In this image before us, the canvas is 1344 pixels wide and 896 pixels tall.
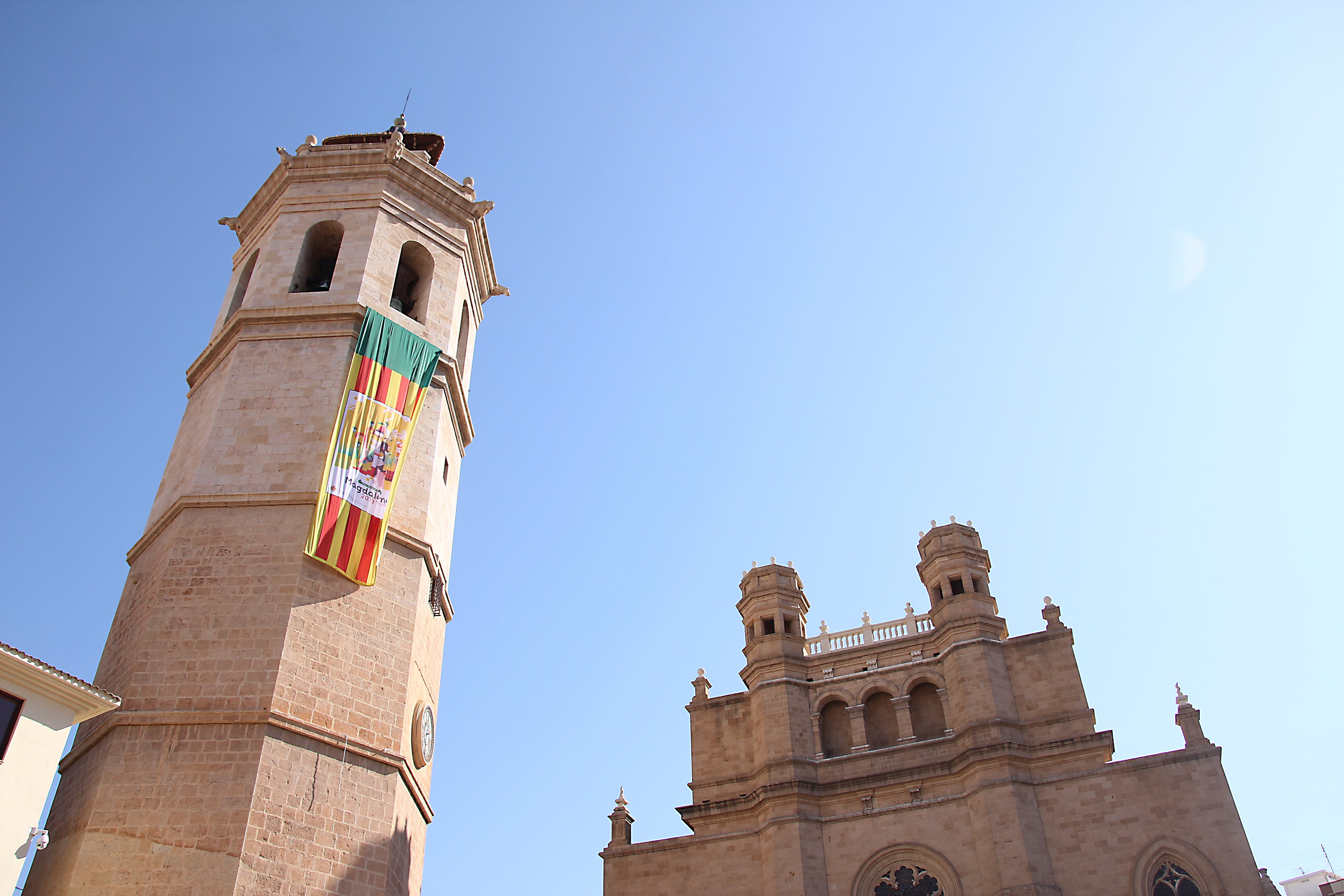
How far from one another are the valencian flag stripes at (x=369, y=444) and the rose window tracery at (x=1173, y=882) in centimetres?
1845

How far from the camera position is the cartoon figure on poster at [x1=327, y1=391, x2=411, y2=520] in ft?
57.6

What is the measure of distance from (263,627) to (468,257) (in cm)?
1056

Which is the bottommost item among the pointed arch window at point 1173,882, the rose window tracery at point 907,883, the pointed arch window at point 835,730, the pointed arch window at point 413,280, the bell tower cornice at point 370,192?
the pointed arch window at point 1173,882

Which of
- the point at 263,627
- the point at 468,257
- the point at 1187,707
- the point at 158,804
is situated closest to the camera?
the point at 158,804

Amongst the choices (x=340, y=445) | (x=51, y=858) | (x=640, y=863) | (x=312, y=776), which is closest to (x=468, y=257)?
(x=340, y=445)

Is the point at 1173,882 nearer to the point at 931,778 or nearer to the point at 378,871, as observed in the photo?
the point at 931,778

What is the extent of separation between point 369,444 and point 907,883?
16.8 metres

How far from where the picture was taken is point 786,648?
31.0 meters

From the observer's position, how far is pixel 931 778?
27.1m

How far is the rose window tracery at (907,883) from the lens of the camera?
82.7ft

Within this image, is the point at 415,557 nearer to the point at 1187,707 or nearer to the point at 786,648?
the point at 786,648

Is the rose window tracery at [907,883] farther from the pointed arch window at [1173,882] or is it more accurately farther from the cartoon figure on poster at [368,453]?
the cartoon figure on poster at [368,453]

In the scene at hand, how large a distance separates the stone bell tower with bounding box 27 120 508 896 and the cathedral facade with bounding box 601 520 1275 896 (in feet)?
39.1

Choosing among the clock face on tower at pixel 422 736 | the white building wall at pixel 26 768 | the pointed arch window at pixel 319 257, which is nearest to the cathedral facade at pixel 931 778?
the clock face on tower at pixel 422 736
